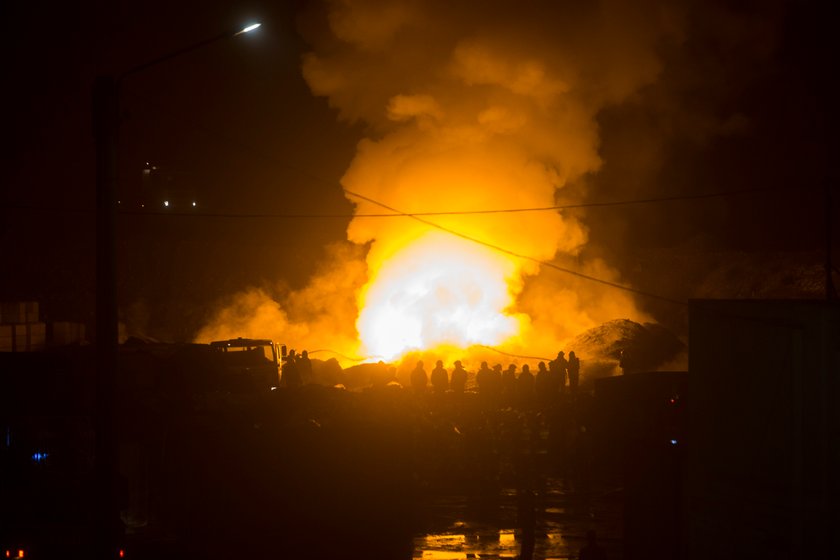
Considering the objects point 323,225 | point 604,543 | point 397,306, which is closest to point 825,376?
point 604,543

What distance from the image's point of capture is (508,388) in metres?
21.4

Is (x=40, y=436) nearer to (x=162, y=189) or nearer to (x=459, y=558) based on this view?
(x=459, y=558)

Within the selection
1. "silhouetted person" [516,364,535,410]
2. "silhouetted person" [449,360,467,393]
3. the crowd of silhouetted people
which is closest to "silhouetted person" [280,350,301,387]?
the crowd of silhouetted people

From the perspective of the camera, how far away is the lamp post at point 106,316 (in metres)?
9.11

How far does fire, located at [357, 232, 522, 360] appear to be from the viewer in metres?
30.8

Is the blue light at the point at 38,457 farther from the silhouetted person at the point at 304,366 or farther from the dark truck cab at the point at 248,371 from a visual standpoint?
the silhouetted person at the point at 304,366

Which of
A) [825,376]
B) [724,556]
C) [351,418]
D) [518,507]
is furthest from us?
[351,418]

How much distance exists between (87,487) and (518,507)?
23.8 feet

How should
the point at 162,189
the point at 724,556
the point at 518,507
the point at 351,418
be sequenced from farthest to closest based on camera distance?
1. the point at 162,189
2. the point at 351,418
3. the point at 518,507
4. the point at 724,556

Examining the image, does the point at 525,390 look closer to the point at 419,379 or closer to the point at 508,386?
the point at 508,386

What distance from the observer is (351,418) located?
1684cm

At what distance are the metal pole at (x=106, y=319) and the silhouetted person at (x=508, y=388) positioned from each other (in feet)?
41.8

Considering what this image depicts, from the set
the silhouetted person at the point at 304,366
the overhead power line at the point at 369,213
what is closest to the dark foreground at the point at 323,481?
the silhouetted person at the point at 304,366

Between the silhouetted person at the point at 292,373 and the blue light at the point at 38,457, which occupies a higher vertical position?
the silhouetted person at the point at 292,373
